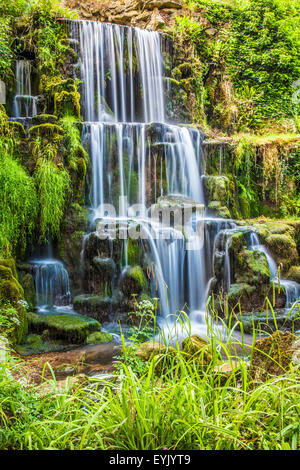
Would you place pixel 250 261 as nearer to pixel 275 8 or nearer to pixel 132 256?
pixel 132 256

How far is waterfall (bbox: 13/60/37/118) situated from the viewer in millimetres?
9648

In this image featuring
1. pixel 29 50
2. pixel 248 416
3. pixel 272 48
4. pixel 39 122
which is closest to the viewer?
pixel 248 416

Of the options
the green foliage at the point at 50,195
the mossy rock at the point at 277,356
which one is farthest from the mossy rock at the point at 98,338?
the mossy rock at the point at 277,356

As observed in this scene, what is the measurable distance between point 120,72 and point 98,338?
984cm

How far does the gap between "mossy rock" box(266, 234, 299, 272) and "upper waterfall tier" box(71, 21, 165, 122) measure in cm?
645

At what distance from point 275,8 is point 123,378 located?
16.8m

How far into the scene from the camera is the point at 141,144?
30.1 ft

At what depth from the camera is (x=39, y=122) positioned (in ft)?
26.5

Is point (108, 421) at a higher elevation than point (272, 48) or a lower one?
lower

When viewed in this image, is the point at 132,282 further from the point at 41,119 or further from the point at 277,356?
the point at 41,119

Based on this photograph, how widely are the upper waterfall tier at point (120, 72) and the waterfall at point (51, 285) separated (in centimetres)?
619

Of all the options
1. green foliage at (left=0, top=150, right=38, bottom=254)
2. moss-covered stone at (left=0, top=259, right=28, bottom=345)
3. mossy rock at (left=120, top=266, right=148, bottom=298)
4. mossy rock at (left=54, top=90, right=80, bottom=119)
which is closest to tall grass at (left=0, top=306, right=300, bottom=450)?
moss-covered stone at (left=0, top=259, right=28, bottom=345)

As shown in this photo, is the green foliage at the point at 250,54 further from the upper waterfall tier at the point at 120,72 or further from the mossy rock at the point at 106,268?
→ the mossy rock at the point at 106,268

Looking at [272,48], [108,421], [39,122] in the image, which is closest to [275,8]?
[272,48]
